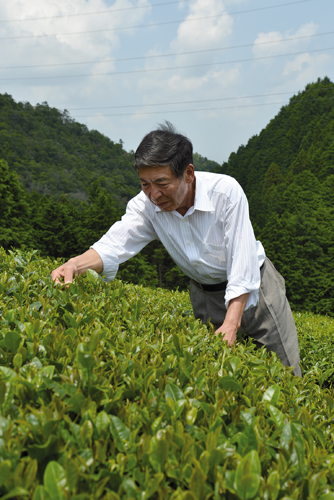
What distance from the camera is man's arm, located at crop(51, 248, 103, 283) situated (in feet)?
9.76

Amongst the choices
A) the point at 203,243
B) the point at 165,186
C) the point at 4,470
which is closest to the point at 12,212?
the point at 203,243

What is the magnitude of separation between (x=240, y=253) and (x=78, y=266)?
1.16 metres

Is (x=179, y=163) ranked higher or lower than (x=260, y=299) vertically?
higher

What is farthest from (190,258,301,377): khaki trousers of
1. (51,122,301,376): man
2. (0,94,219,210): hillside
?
(0,94,219,210): hillside

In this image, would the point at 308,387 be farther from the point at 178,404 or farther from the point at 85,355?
the point at 85,355

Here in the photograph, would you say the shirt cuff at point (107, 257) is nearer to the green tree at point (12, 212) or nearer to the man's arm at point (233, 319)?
the man's arm at point (233, 319)

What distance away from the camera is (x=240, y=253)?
2727 millimetres

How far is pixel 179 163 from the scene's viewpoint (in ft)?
9.00

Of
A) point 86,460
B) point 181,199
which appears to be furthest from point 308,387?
point 86,460

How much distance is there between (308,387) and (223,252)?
1052 millimetres

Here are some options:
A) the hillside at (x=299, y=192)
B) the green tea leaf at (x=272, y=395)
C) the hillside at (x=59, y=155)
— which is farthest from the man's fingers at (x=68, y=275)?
the hillside at (x=59, y=155)

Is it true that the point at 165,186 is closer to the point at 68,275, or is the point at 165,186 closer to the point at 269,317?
the point at 68,275

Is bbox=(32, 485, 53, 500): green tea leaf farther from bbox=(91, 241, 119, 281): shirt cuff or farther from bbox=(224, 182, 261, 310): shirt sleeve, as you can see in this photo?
bbox=(91, 241, 119, 281): shirt cuff

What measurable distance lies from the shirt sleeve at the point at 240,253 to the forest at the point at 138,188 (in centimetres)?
250
